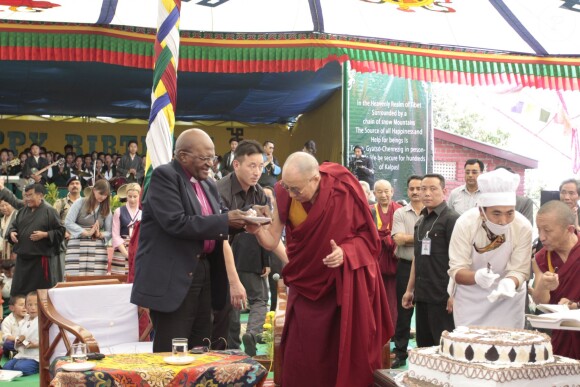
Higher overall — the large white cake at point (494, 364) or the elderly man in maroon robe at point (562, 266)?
the elderly man in maroon robe at point (562, 266)

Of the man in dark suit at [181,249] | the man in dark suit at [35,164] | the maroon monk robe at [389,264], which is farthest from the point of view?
the man in dark suit at [35,164]

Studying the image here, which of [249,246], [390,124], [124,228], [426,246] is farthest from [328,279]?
[390,124]

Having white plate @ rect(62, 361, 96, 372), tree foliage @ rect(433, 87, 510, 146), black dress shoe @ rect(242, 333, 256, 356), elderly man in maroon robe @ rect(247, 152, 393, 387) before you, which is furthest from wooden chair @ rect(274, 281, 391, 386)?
tree foliage @ rect(433, 87, 510, 146)

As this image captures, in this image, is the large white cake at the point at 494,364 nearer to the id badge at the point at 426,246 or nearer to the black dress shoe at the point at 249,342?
the id badge at the point at 426,246

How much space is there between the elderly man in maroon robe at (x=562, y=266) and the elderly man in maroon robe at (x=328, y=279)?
905 millimetres

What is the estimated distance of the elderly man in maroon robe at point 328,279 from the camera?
14.1ft

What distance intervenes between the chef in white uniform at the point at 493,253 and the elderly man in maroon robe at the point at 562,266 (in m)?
0.27

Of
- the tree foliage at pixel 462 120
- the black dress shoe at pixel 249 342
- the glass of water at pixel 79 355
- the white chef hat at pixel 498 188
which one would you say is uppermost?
the tree foliage at pixel 462 120

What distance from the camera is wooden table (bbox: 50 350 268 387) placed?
3254mm

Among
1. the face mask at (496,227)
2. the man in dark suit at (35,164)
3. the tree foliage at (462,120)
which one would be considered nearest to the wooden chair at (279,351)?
the face mask at (496,227)

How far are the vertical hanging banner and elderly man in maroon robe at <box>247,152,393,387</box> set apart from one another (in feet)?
29.6

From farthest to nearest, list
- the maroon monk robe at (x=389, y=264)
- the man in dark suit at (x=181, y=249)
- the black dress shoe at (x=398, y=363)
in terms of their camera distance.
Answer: the maroon monk robe at (x=389, y=264) → the black dress shoe at (x=398, y=363) → the man in dark suit at (x=181, y=249)

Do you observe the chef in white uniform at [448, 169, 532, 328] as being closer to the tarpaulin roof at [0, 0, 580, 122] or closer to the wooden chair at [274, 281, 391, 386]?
the wooden chair at [274, 281, 391, 386]

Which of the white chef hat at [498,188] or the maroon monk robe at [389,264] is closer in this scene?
the white chef hat at [498,188]
